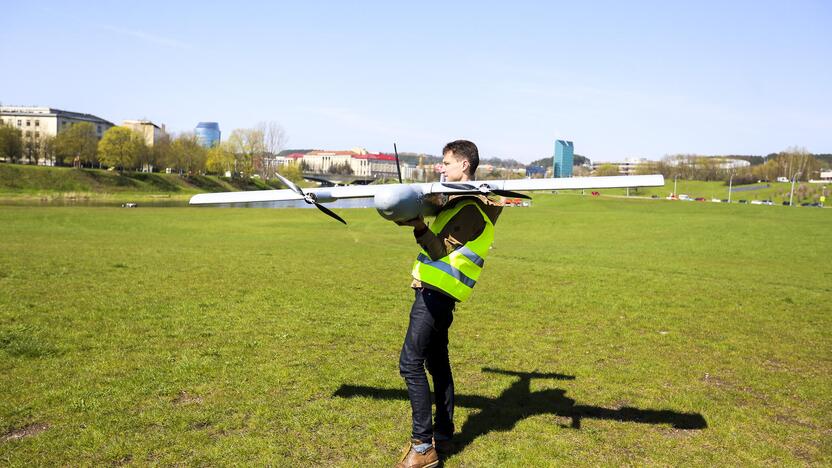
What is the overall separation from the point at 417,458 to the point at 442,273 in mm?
1776

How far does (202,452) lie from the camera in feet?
18.9

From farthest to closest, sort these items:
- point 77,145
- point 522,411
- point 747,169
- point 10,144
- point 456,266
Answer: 1. point 747,169
2. point 77,145
3. point 10,144
4. point 522,411
5. point 456,266

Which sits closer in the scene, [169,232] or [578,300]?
[578,300]

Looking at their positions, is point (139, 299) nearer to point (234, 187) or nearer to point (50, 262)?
point (50, 262)

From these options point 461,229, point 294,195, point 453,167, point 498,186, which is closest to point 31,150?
point 294,195

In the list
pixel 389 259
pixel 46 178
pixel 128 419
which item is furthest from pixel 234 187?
pixel 128 419

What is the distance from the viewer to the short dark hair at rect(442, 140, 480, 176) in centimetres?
591

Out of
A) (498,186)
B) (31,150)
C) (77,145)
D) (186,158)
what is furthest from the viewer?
(186,158)

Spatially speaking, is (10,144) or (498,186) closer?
(498,186)

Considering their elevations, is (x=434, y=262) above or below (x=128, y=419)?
above

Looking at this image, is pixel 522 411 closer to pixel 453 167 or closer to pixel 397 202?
pixel 453 167

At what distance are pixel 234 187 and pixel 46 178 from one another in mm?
34748

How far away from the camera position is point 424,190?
5.18m

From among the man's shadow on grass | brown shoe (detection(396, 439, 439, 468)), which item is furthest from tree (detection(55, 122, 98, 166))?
brown shoe (detection(396, 439, 439, 468))
